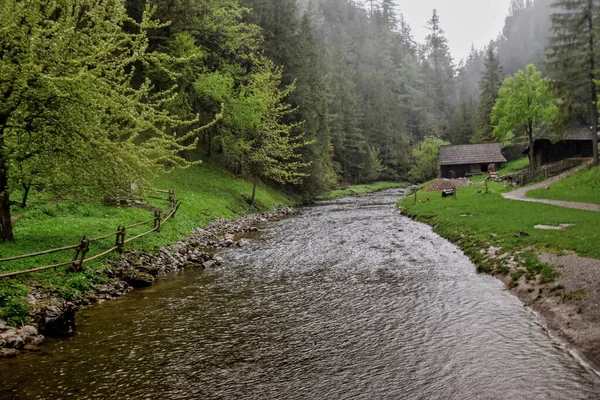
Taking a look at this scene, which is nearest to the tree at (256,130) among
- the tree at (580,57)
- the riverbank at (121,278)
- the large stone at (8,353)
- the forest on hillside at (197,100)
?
the forest on hillside at (197,100)

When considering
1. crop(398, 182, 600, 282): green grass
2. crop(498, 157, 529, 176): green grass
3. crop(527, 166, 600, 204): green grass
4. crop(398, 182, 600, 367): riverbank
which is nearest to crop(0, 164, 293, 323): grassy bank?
crop(398, 182, 600, 367): riverbank

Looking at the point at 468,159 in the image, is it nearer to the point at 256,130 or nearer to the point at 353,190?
the point at 353,190

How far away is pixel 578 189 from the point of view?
30953mm

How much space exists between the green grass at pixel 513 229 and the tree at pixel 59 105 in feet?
46.5

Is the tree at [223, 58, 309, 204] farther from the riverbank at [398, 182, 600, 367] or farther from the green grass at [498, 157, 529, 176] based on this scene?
the green grass at [498, 157, 529, 176]

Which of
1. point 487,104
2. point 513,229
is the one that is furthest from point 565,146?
point 513,229

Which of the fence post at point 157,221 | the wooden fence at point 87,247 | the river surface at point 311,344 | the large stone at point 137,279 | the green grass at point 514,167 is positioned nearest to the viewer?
the river surface at point 311,344

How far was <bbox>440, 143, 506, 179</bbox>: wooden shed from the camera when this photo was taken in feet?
236

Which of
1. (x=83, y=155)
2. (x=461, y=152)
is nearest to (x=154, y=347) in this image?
(x=83, y=155)

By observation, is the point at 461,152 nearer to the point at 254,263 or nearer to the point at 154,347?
the point at 254,263

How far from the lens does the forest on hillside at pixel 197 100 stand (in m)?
12.9

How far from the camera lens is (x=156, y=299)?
1336 centimetres

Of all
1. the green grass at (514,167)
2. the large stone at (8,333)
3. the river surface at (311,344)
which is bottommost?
the river surface at (311,344)

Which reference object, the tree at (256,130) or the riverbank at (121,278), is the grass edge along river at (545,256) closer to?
the riverbank at (121,278)
